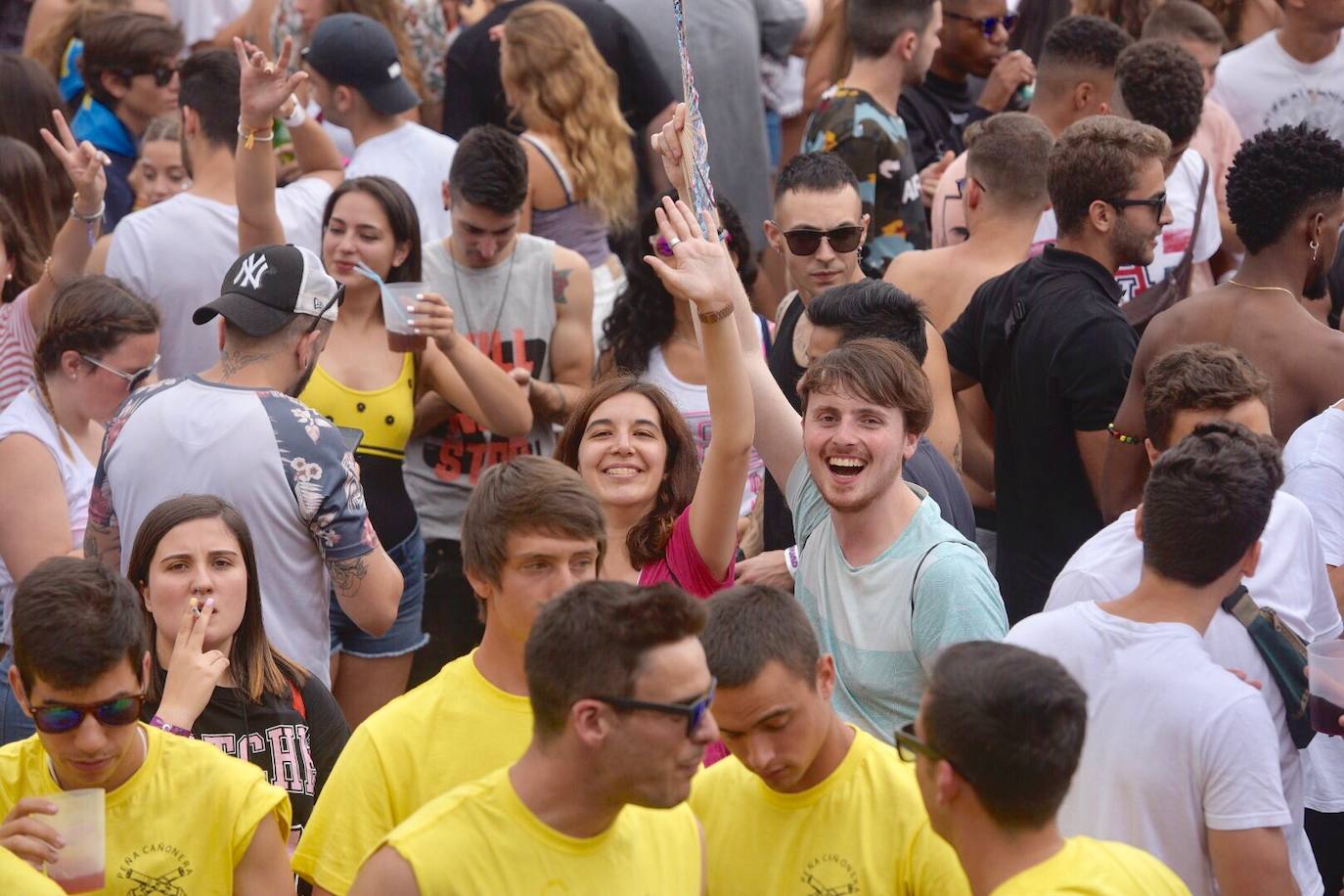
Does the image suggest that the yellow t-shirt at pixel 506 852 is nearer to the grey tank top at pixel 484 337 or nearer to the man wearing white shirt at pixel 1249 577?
the man wearing white shirt at pixel 1249 577

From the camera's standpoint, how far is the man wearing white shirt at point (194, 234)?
5.73m

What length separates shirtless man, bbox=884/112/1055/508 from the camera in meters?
5.60

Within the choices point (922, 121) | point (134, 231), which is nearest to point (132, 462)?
point (134, 231)

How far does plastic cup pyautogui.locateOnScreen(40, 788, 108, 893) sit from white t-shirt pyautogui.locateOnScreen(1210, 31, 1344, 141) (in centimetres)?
610

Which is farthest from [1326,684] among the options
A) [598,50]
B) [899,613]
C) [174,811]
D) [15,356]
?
[598,50]

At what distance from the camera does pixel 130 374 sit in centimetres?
471

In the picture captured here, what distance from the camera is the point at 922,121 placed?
25.0ft

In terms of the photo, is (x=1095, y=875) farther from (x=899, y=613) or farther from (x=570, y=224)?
(x=570, y=224)

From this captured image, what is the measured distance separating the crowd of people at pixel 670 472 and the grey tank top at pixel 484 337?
0.06ft

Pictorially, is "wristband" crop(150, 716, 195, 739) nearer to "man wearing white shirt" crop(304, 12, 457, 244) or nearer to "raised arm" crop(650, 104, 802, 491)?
"raised arm" crop(650, 104, 802, 491)

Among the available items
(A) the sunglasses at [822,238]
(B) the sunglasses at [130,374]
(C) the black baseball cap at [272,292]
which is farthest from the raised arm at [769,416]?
(B) the sunglasses at [130,374]

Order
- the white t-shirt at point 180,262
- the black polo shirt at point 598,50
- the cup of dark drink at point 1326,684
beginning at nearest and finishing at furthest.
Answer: the cup of dark drink at point 1326,684, the white t-shirt at point 180,262, the black polo shirt at point 598,50

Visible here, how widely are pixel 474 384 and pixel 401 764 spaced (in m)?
2.43

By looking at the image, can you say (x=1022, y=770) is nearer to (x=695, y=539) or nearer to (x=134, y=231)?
(x=695, y=539)
